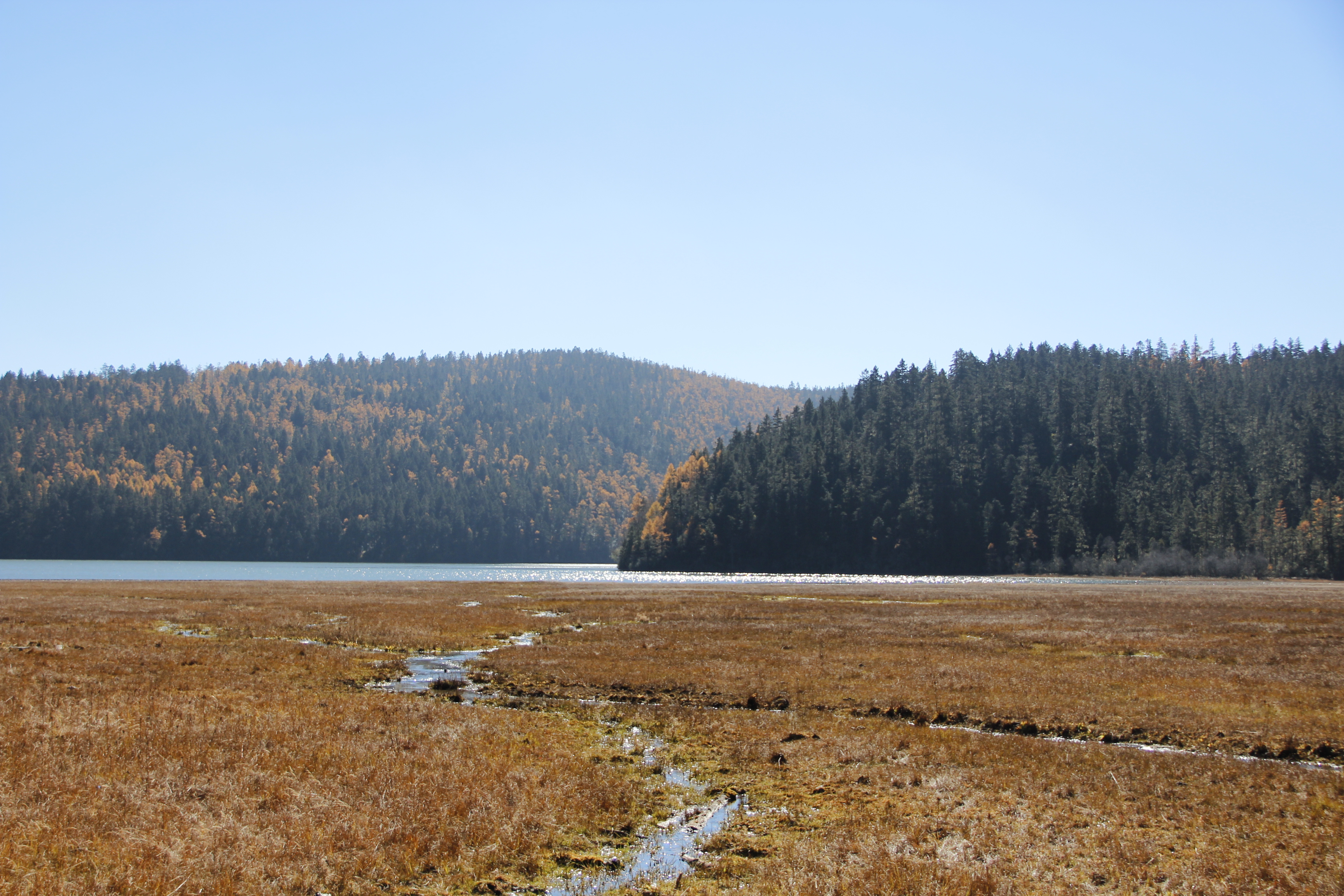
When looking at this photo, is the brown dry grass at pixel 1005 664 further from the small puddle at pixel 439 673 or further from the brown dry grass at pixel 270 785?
the brown dry grass at pixel 270 785

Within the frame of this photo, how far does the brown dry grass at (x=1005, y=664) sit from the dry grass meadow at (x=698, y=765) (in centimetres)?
21

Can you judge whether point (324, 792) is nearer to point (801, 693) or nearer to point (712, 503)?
point (801, 693)

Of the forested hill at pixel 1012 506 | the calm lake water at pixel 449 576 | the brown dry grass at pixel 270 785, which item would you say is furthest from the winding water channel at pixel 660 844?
the forested hill at pixel 1012 506

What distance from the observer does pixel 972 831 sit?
14.8m

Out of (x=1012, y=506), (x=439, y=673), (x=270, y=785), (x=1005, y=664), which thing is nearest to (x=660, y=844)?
(x=270, y=785)

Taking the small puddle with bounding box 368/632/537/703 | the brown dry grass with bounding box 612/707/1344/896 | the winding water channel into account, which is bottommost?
the small puddle with bounding box 368/632/537/703

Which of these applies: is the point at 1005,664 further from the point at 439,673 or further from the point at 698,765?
the point at 439,673

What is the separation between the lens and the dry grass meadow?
1285 cm

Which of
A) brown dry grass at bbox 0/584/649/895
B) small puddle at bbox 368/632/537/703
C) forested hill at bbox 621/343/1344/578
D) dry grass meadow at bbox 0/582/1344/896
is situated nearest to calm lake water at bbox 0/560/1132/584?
forested hill at bbox 621/343/1344/578

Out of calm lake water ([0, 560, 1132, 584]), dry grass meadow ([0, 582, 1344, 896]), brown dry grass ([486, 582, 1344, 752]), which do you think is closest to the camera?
dry grass meadow ([0, 582, 1344, 896])

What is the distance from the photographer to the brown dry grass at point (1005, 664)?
2423 cm

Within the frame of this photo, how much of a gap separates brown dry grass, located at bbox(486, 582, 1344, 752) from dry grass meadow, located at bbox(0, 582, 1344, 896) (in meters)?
Answer: 0.21

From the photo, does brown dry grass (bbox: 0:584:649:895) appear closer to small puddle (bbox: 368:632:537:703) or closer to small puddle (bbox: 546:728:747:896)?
small puddle (bbox: 546:728:747:896)

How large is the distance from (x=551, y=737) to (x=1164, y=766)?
45.7 ft
